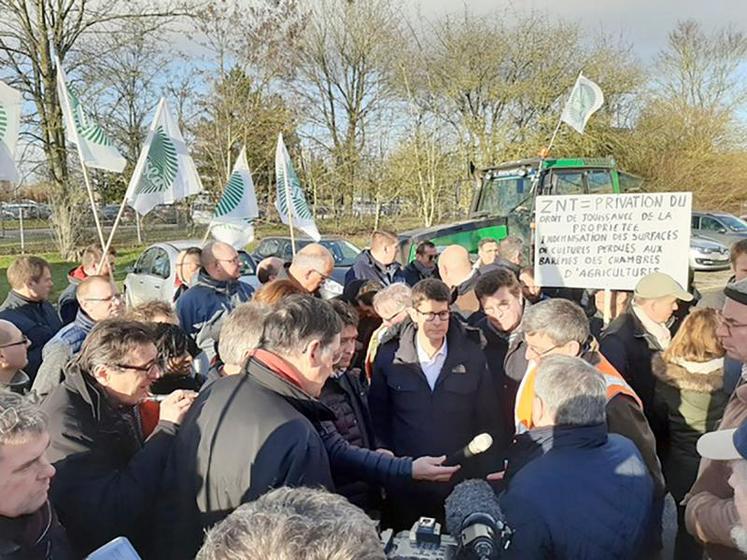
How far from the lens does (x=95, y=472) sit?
2166 millimetres

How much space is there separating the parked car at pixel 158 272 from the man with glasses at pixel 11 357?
22.8 feet

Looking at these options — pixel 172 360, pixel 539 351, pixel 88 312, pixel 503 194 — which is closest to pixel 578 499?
pixel 539 351

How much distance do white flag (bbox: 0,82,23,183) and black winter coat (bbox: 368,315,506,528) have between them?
2697 millimetres

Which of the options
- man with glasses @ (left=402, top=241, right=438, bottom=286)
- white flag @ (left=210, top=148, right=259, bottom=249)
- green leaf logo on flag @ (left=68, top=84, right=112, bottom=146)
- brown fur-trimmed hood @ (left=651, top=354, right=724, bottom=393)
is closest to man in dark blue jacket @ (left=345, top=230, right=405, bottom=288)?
man with glasses @ (left=402, top=241, right=438, bottom=286)

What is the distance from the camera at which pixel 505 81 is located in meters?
24.7

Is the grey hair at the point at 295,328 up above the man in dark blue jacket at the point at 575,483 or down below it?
above

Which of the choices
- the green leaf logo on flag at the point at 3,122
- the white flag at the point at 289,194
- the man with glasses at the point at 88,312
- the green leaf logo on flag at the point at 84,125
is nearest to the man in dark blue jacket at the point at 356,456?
the man with glasses at the point at 88,312

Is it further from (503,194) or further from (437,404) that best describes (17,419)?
(503,194)

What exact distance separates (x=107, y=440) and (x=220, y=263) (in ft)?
9.37

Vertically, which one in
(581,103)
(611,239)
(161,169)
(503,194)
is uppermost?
(581,103)

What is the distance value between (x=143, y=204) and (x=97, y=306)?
1712 mm

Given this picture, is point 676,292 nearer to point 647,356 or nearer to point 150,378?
point 647,356

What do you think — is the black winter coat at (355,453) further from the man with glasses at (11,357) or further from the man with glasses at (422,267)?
the man with glasses at (422,267)

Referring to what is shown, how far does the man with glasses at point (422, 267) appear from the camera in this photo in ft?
24.1
